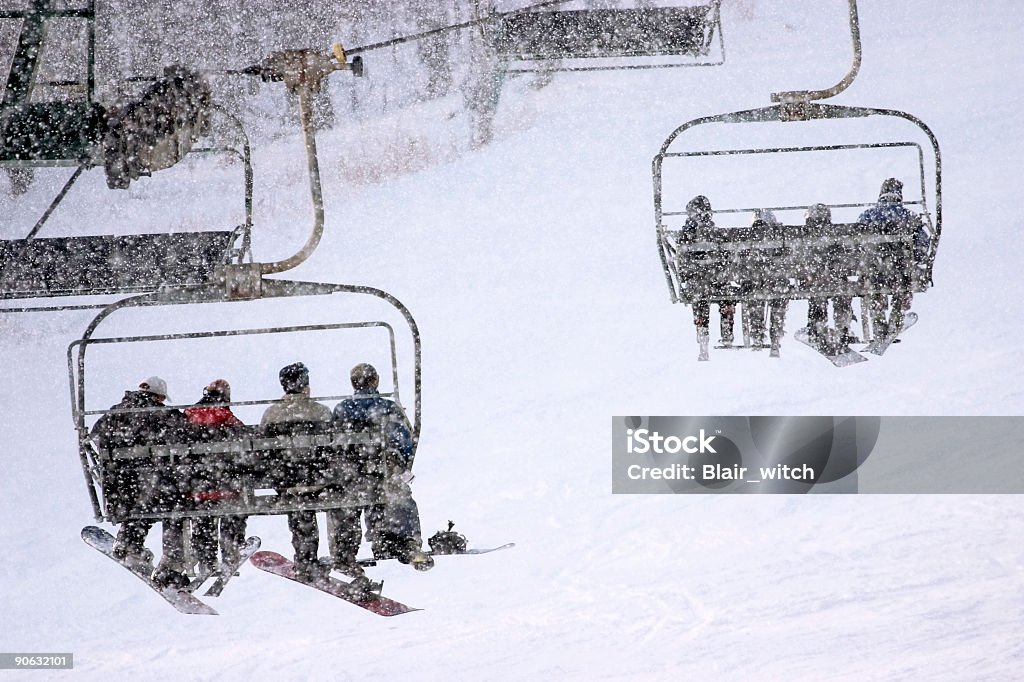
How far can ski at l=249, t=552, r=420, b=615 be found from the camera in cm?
418

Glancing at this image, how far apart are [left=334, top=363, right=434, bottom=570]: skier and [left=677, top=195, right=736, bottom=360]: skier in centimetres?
113

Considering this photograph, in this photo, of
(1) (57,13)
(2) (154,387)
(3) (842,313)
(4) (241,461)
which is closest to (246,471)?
(4) (241,461)

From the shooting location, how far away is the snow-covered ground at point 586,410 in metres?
7.86

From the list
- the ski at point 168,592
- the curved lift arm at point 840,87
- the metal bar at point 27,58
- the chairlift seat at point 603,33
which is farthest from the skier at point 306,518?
the curved lift arm at point 840,87

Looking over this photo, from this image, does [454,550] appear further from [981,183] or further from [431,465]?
Result: [981,183]

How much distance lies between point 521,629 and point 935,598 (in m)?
2.83

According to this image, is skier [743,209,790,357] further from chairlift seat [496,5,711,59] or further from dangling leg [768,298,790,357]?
chairlift seat [496,5,711,59]

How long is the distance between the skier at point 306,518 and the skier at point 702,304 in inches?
53.0

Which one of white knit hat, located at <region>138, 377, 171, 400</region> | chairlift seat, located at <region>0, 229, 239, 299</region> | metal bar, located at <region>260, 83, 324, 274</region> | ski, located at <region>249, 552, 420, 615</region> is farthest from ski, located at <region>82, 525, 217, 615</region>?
metal bar, located at <region>260, 83, 324, 274</region>

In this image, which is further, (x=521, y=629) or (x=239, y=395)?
(x=239, y=395)

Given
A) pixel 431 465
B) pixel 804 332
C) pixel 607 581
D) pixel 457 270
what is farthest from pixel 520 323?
pixel 804 332

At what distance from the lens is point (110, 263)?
11.7 feet

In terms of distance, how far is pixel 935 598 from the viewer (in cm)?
813

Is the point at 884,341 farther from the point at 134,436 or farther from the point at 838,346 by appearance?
the point at 134,436
